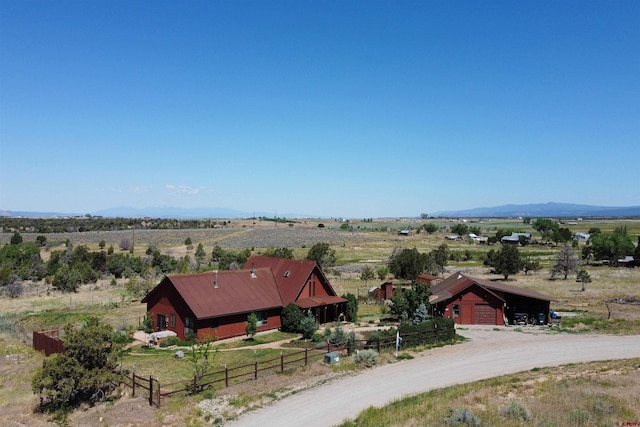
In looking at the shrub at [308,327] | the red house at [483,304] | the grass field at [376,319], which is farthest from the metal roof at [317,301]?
the red house at [483,304]

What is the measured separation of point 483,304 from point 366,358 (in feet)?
57.7

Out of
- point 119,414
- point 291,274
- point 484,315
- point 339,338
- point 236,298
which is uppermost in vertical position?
point 291,274

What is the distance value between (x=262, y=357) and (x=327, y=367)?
527 centimetres

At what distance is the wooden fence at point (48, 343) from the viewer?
27047 millimetres

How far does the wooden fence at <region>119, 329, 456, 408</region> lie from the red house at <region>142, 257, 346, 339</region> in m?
8.01

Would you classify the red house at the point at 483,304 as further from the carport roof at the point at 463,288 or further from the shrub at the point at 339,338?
the shrub at the point at 339,338

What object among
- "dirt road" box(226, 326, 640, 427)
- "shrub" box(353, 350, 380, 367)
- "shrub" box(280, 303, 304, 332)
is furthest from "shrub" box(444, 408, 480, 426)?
"shrub" box(280, 303, 304, 332)

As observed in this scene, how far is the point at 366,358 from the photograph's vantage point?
25469mm

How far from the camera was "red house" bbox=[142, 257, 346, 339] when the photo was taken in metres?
33.3

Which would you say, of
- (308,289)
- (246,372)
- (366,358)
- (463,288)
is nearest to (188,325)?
(308,289)

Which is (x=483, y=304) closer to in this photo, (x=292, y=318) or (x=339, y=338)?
(x=339, y=338)

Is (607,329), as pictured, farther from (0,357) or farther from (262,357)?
(0,357)

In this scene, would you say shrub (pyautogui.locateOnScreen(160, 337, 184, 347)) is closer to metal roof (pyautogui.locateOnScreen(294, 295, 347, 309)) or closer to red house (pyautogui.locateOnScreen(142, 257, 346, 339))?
red house (pyautogui.locateOnScreen(142, 257, 346, 339))

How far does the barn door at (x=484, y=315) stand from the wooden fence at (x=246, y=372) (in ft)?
30.6
